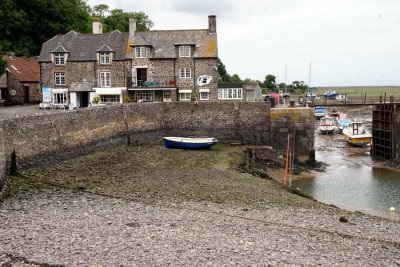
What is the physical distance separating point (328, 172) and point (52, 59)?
23628mm

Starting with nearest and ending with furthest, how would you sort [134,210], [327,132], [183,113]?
[134,210], [183,113], [327,132]

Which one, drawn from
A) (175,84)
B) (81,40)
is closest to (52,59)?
(81,40)

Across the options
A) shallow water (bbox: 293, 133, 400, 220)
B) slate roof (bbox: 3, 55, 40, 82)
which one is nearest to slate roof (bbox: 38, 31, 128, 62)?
slate roof (bbox: 3, 55, 40, 82)

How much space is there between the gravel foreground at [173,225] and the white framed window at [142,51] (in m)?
19.4

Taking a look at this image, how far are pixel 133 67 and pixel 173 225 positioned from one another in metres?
27.1

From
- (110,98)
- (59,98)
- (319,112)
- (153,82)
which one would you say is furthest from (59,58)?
(319,112)

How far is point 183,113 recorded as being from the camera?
32938mm

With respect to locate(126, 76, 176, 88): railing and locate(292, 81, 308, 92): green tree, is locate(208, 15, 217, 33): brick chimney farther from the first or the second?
locate(292, 81, 308, 92): green tree

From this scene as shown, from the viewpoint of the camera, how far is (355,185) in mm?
25938

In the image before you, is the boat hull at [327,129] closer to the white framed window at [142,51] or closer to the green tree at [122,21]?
the white framed window at [142,51]

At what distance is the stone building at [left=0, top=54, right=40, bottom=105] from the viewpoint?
43812 millimetres

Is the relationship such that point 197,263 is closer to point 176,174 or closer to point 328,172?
point 176,174

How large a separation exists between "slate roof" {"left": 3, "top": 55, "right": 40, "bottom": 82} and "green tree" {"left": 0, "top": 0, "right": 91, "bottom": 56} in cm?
307

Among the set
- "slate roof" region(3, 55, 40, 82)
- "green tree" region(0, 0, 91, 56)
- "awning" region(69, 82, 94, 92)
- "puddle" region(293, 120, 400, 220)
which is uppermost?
"green tree" region(0, 0, 91, 56)
